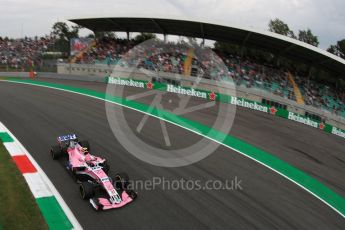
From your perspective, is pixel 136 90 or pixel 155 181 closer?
Result: pixel 155 181

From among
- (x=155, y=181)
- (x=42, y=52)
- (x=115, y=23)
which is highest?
(x=115, y=23)

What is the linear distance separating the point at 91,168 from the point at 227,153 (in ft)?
18.8

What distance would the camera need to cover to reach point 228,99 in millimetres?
25891

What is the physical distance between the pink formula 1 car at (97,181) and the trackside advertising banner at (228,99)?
15857 mm

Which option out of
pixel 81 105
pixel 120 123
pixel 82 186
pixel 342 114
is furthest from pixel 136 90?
pixel 82 186

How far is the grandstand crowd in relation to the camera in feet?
91.2

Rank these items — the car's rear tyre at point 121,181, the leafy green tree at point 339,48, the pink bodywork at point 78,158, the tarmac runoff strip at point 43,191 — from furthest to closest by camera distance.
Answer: the leafy green tree at point 339,48 < the pink bodywork at point 78,158 < the car's rear tyre at point 121,181 < the tarmac runoff strip at point 43,191

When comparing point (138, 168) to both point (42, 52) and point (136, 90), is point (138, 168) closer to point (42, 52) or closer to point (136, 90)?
point (136, 90)

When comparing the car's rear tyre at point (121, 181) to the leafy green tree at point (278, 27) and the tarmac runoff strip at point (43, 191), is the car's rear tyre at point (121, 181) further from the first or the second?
the leafy green tree at point (278, 27)

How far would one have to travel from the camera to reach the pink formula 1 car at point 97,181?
29.4 feet

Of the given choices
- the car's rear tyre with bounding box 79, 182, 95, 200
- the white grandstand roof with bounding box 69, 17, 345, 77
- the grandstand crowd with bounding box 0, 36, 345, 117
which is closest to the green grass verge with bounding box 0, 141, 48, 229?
the car's rear tyre with bounding box 79, 182, 95, 200

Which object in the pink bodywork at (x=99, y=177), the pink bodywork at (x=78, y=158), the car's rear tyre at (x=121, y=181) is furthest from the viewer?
the pink bodywork at (x=78, y=158)

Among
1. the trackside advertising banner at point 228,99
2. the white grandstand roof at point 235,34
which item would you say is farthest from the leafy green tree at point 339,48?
the trackside advertising banner at point 228,99

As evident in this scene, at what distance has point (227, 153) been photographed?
13.9 metres
